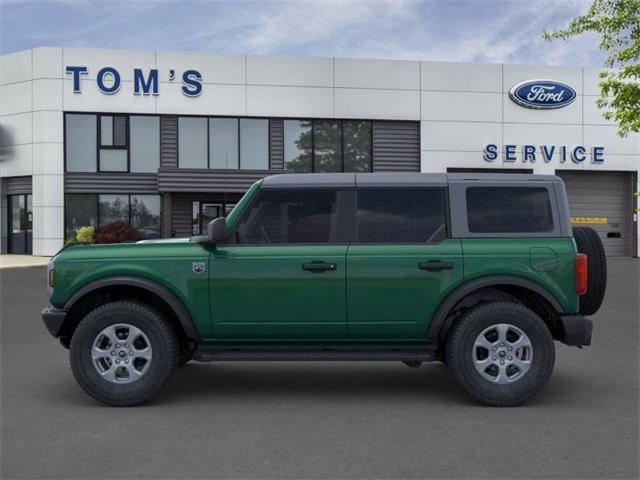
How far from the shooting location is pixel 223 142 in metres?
26.2

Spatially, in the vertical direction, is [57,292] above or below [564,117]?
below

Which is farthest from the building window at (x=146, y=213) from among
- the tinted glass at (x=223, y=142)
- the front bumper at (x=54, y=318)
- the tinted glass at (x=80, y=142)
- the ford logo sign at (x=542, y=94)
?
the front bumper at (x=54, y=318)

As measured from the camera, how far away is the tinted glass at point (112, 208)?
2578 cm

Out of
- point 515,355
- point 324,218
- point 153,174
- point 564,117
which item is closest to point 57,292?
point 324,218

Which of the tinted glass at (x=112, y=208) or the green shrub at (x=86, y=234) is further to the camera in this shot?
the tinted glass at (x=112, y=208)

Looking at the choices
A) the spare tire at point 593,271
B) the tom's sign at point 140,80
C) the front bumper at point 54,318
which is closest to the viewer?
the front bumper at point 54,318

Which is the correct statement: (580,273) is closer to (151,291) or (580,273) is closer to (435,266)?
(435,266)

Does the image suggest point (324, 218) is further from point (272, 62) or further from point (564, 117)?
point (564, 117)

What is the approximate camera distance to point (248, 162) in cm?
2633

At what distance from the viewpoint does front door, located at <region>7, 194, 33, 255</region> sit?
26906 millimetres

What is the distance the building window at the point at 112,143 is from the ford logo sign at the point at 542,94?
599 inches

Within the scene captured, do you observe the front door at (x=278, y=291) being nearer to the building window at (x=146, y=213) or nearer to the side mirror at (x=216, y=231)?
the side mirror at (x=216, y=231)

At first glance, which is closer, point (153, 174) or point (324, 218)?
point (324, 218)

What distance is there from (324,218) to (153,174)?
21740 mm
